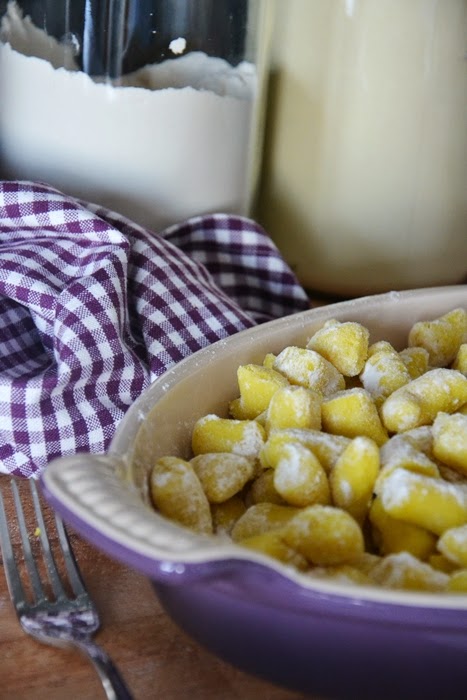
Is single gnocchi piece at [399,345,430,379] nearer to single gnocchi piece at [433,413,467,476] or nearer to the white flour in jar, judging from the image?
single gnocchi piece at [433,413,467,476]

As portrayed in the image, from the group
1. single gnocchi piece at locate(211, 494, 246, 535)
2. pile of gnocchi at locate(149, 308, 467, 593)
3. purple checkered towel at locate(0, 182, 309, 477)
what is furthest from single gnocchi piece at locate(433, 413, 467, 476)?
purple checkered towel at locate(0, 182, 309, 477)

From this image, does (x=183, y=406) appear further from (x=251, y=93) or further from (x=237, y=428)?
(x=251, y=93)

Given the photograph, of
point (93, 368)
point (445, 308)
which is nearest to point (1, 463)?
point (93, 368)

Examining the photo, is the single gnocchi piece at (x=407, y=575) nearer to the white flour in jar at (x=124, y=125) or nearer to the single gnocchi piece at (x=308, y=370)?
the single gnocchi piece at (x=308, y=370)

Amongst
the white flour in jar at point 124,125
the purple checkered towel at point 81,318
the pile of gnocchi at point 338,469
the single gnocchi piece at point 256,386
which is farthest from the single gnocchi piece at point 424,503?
the white flour in jar at point 124,125

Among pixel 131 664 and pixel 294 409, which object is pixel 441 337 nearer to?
pixel 294 409

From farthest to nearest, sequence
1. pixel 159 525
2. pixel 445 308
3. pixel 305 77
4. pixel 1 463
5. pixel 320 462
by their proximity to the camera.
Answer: pixel 305 77 → pixel 445 308 → pixel 1 463 → pixel 320 462 → pixel 159 525

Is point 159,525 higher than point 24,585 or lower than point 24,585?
higher
